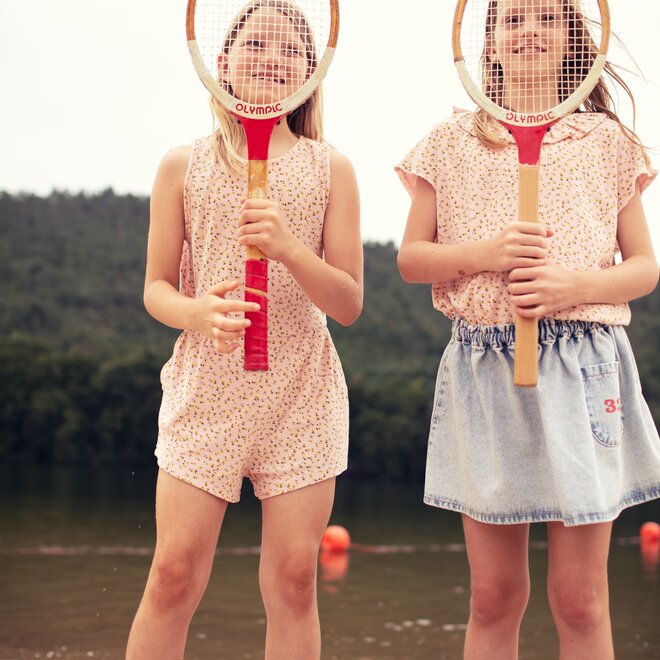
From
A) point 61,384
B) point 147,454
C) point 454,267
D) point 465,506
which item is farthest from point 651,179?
point 61,384

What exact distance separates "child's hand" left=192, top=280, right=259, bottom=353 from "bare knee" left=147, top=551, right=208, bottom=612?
39 cm

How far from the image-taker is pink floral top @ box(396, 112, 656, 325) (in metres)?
2.03

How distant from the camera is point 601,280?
198 cm

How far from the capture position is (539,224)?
6.21 ft

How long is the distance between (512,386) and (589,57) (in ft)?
2.09

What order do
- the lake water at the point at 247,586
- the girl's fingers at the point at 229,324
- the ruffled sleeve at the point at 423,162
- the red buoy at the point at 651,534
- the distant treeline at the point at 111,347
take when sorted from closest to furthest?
the girl's fingers at the point at 229,324 < the ruffled sleeve at the point at 423,162 < the lake water at the point at 247,586 < the red buoy at the point at 651,534 < the distant treeline at the point at 111,347

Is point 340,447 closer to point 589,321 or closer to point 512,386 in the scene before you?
point 512,386

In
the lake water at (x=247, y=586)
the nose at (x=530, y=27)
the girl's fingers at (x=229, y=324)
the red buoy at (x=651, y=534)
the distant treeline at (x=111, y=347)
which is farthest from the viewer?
the distant treeline at (x=111, y=347)

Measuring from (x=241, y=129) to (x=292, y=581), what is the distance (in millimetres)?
866

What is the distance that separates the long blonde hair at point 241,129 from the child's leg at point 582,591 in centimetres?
92

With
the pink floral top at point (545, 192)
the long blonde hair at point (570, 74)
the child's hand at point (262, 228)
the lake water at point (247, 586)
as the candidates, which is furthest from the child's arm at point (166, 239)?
the lake water at point (247, 586)

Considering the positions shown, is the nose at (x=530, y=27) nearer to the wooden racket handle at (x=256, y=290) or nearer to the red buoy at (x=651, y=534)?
the wooden racket handle at (x=256, y=290)

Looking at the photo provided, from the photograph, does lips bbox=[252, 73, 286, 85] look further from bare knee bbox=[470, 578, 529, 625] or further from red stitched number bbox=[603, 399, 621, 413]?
bare knee bbox=[470, 578, 529, 625]

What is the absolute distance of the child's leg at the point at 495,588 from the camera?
2.01 meters
